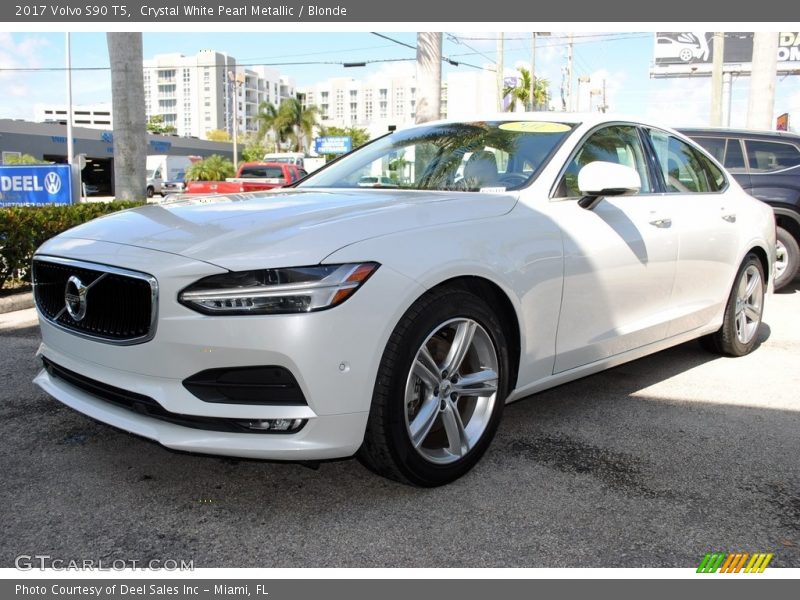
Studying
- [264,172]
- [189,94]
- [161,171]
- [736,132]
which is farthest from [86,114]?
[736,132]

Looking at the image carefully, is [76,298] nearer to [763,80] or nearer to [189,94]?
[763,80]

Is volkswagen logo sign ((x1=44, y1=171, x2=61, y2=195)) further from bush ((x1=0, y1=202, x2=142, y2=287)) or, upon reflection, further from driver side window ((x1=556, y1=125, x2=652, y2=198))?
driver side window ((x1=556, y1=125, x2=652, y2=198))

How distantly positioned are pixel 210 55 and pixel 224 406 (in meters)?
145

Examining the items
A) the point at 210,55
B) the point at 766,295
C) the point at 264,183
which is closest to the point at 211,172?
the point at 264,183

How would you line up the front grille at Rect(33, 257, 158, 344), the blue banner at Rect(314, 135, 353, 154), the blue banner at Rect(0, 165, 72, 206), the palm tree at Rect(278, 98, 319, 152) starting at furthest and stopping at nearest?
the palm tree at Rect(278, 98, 319, 152) < the blue banner at Rect(314, 135, 353, 154) < the blue banner at Rect(0, 165, 72, 206) < the front grille at Rect(33, 257, 158, 344)

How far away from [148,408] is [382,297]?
37.7 inches

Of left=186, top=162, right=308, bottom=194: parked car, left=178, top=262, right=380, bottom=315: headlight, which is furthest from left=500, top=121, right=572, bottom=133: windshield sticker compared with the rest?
left=186, top=162, right=308, bottom=194: parked car

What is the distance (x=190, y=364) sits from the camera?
2715 millimetres

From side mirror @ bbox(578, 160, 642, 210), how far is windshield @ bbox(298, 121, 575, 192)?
0.83ft

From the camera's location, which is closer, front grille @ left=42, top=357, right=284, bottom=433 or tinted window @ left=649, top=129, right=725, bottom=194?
front grille @ left=42, top=357, right=284, bottom=433

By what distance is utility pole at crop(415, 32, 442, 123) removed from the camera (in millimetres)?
13508

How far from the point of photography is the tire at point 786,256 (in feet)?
27.2

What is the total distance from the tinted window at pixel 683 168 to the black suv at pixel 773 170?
3.57 m

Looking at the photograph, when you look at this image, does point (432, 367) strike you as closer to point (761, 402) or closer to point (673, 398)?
point (673, 398)
